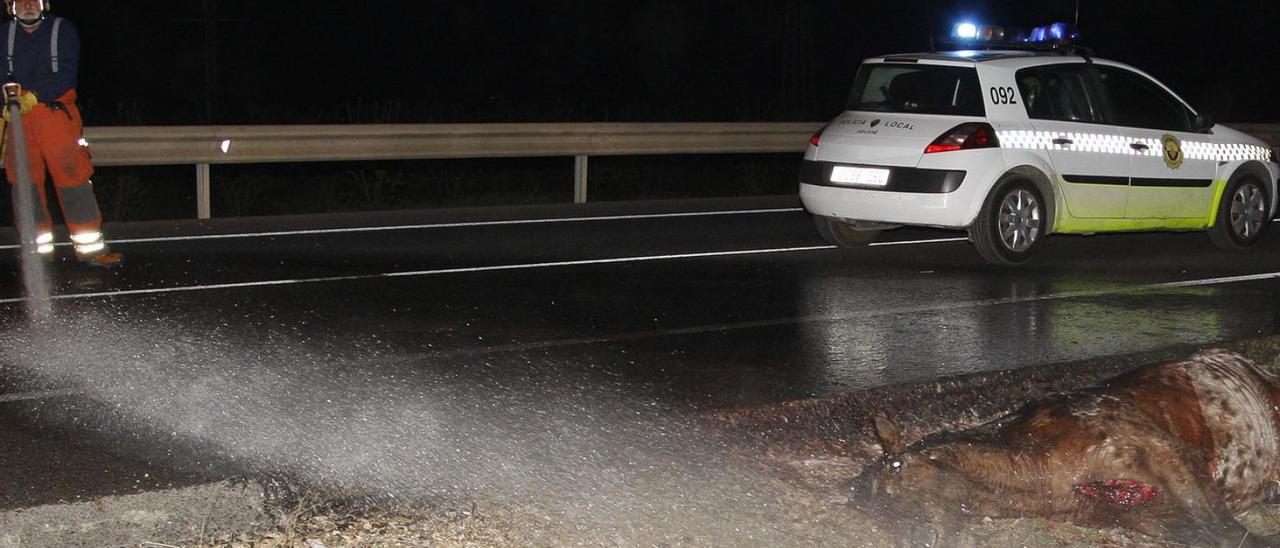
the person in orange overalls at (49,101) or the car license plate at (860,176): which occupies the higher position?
the person in orange overalls at (49,101)

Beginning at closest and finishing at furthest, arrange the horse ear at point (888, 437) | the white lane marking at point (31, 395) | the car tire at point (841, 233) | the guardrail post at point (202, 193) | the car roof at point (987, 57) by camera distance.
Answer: the horse ear at point (888, 437), the white lane marking at point (31, 395), the car roof at point (987, 57), the car tire at point (841, 233), the guardrail post at point (202, 193)

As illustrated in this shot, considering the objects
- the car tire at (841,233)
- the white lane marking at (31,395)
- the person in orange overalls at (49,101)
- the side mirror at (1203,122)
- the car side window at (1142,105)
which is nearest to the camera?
the white lane marking at (31,395)

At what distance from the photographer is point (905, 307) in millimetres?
8695

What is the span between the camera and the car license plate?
→ 33.6 feet

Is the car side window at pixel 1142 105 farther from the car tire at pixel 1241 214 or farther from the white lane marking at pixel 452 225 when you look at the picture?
the white lane marking at pixel 452 225

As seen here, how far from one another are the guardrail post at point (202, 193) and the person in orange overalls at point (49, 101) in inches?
134

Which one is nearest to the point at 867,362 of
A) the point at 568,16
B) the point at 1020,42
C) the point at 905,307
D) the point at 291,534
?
the point at 905,307

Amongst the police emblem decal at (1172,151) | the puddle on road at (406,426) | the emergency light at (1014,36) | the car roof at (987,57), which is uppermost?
the emergency light at (1014,36)

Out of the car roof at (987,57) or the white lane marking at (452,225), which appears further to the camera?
the white lane marking at (452,225)

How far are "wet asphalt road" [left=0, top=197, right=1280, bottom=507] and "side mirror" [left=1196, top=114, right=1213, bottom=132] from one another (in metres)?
0.97

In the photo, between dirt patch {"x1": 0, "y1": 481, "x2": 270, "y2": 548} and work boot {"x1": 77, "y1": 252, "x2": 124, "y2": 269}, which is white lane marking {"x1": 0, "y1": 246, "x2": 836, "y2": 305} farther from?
dirt patch {"x1": 0, "y1": 481, "x2": 270, "y2": 548}

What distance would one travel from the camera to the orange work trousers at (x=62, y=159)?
920 centimetres

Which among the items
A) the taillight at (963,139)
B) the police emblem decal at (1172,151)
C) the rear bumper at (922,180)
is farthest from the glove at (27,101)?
the police emblem decal at (1172,151)

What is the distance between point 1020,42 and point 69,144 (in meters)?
6.72
